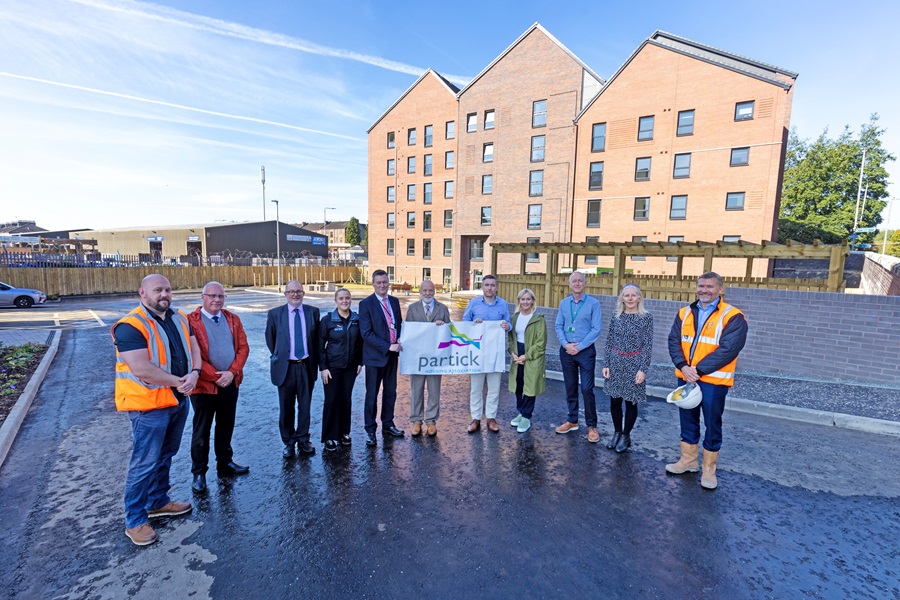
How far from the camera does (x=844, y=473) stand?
5031 millimetres

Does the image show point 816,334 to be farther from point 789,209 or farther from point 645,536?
point 789,209

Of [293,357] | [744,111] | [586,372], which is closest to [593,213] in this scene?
[744,111]

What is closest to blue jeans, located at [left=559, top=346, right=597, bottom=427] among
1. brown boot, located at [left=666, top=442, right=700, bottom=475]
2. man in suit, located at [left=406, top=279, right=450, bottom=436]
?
brown boot, located at [left=666, top=442, right=700, bottom=475]

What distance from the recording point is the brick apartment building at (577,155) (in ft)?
81.8

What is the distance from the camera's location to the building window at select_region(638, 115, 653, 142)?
27533 millimetres

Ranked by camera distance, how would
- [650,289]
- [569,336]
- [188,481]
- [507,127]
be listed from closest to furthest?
[188,481], [569,336], [650,289], [507,127]

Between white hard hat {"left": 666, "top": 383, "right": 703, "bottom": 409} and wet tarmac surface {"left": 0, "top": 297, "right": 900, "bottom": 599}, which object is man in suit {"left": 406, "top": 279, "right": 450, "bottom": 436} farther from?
white hard hat {"left": 666, "top": 383, "right": 703, "bottom": 409}

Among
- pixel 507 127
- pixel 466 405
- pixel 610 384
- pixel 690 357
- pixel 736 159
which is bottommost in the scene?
pixel 466 405

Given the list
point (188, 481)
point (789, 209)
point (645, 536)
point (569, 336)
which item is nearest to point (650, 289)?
point (569, 336)

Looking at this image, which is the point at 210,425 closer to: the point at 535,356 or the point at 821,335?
the point at 535,356

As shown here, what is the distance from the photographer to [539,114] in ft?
106

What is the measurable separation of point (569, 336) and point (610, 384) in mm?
829

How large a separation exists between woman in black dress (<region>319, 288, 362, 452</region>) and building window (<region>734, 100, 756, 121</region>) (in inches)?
1120

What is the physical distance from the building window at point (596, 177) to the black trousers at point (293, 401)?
2906 cm
